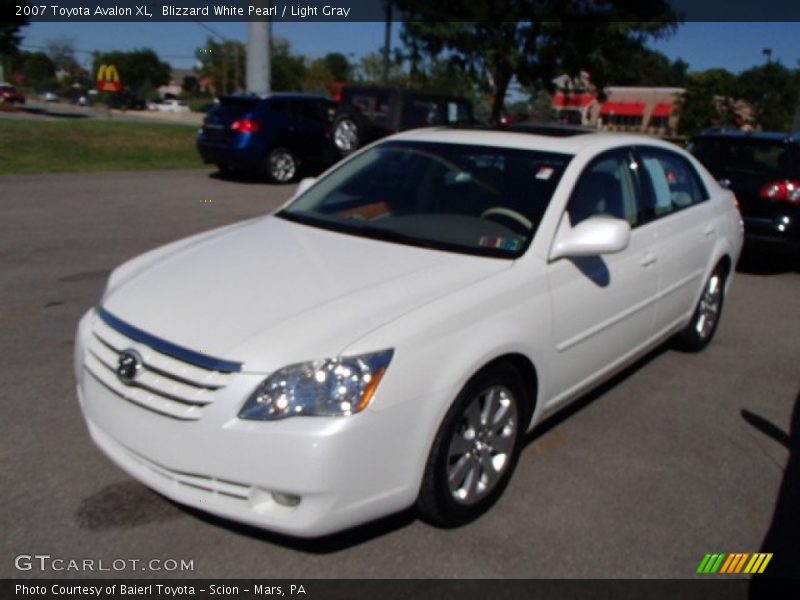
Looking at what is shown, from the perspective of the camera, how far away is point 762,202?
805 centimetres

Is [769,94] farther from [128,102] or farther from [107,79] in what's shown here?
[128,102]

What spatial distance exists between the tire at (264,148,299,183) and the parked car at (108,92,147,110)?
1721 inches

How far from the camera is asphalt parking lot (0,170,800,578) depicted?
288 centimetres

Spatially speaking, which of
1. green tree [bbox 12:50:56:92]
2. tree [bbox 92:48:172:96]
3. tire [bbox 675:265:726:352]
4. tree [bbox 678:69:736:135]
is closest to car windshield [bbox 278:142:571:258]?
tire [bbox 675:265:726:352]

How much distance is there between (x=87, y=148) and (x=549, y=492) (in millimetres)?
15725

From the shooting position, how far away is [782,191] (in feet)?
26.2

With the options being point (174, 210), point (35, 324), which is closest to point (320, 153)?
point (174, 210)

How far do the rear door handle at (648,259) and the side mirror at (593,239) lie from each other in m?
0.78

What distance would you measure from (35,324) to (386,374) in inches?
149

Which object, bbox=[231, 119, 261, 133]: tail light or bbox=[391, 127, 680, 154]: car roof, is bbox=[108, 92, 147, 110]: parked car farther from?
bbox=[391, 127, 680, 154]: car roof

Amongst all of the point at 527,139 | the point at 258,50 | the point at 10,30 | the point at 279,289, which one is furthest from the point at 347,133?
the point at 10,30

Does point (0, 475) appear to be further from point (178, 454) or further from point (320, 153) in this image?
point (320, 153)

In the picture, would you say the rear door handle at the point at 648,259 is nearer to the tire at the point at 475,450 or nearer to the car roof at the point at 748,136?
the tire at the point at 475,450

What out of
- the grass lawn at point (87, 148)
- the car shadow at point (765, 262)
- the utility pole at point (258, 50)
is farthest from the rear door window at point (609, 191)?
the utility pole at point (258, 50)
